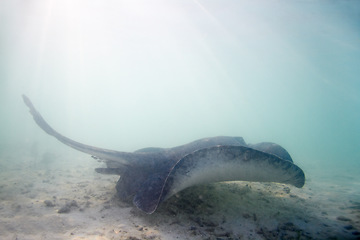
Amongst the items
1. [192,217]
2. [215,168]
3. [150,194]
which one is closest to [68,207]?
[150,194]

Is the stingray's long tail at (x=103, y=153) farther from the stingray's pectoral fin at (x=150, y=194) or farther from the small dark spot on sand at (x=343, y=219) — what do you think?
the small dark spot on sand at (x=343, y=219)

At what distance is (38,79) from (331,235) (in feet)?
180

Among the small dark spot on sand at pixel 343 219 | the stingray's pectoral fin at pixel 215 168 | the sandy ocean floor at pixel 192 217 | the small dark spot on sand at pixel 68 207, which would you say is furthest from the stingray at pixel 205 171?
the small dark spot on sand at pixel 68 207

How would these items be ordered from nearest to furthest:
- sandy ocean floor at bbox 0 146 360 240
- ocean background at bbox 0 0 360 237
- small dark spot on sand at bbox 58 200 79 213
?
1. sandy ocean floor at bbox 0 146 360 240
2. small dark spot on sand at bbox 58 200 79 213
3. ocean background at bbox 0 0 360 237

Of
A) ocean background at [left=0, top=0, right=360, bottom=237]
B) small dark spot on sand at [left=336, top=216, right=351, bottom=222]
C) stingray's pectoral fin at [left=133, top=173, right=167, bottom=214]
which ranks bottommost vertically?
small dark spot on sand at [left=336, top=216, right=351, bottom=222]

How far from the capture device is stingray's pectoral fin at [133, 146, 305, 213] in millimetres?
2795

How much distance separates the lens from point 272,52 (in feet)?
107

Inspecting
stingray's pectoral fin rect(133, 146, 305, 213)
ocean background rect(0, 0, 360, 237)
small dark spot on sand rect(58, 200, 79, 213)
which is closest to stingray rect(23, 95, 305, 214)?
stingray's pectoral fin rect(133, 146, 305, 213)

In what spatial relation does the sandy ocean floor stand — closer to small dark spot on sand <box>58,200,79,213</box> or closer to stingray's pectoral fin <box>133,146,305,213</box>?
small dark spot on sand <box>58,200,79,213</box>

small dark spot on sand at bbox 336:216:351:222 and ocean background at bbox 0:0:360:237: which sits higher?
ocean background at bbox 0:0:360:237

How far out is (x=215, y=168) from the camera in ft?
9.41

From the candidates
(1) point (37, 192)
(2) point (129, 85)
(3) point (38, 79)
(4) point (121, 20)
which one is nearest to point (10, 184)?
(1) point (37, 192)

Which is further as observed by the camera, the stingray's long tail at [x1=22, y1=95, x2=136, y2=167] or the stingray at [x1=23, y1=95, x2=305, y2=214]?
the stingray's long tail at [x1=22, y1=95, x2=136, y2=167]

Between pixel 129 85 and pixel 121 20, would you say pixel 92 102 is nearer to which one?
pixel 129 85
